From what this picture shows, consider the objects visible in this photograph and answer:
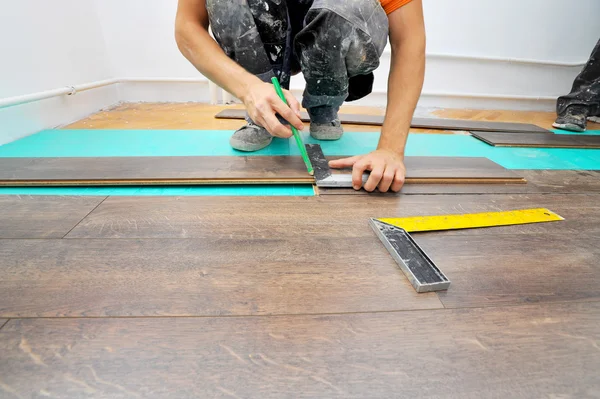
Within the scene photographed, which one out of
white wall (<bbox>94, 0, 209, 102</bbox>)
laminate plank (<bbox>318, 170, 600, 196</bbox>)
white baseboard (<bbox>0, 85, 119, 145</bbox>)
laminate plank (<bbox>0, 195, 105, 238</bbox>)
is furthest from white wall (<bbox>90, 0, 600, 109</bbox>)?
laminate plank (<bbox>0, 195, 105, 238</bbox>)

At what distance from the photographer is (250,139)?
146 centimetres

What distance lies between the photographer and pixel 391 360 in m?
0.51

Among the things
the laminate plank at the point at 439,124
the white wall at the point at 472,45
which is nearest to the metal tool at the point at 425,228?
the laminate plank at the point at 439,124

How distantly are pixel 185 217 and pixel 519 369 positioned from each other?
79cm

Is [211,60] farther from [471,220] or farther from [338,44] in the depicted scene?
[471,220]

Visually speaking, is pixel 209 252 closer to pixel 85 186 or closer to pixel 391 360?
pixel 391 360

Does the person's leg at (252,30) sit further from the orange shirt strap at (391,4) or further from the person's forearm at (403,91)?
the person's forearm at (403,91)

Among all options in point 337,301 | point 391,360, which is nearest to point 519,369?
point 391,360

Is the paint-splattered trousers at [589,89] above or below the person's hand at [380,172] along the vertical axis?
above

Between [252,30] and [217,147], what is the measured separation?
53cm

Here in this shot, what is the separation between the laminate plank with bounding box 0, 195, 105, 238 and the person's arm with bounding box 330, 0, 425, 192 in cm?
81

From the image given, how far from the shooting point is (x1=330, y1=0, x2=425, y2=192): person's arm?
110 cm

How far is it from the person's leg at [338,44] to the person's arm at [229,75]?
36cm

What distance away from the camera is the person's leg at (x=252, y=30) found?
1209 millimetres
